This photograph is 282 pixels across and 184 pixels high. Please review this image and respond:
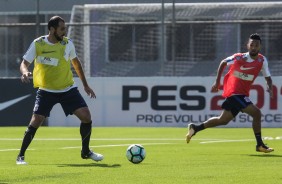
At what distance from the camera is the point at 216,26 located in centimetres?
2900

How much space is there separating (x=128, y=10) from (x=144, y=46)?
4.49 feet

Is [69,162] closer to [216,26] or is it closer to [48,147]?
[48,147]

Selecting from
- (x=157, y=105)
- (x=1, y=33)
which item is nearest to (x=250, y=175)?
(x=157, y=105)

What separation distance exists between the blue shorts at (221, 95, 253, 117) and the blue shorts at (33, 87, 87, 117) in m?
3.69

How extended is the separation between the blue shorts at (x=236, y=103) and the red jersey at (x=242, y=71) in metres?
0.09

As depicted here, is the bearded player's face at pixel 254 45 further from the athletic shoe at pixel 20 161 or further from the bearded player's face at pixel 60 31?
the athletic shoe at pixel 20 161

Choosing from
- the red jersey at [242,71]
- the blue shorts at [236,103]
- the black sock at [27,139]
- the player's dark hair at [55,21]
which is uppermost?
the player's dark hair at [55,21]

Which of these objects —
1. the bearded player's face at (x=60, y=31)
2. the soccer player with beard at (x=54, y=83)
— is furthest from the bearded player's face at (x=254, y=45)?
the bearded player's face at (x=60, y=31)

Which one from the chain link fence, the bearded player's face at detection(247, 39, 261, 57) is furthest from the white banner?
the bearded player's face at detection(247, 39, 261, 57)

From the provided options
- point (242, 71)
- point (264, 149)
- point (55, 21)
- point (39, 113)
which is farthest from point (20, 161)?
point (242, 71)

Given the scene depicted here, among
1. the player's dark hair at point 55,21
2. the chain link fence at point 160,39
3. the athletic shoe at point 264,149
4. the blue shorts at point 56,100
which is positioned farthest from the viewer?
the chain link fence at point 160,39

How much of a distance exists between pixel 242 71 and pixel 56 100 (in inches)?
168

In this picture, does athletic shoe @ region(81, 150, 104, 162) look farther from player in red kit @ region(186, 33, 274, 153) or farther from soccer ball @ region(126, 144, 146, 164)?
player in red kit @ region(186, 33, 274, 153)

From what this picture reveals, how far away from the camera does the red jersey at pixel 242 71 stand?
1678cm
